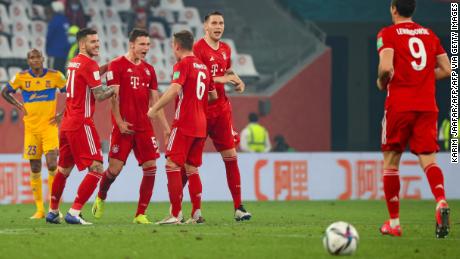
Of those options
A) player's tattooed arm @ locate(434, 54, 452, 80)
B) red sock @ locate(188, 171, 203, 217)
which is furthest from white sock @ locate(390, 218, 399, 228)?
red sock @ locate(188, 171, 203, 217)

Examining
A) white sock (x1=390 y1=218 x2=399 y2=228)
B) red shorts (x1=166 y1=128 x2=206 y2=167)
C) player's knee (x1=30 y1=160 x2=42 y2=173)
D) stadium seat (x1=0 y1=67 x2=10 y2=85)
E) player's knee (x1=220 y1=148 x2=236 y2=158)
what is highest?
stadium seat (x1=0 y1=67 x2=10 y2=85)

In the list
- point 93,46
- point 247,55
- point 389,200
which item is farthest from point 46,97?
point 247,55

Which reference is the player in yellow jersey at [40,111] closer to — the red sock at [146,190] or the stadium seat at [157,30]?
the red sock at [146,190]

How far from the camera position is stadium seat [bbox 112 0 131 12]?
27234 mm

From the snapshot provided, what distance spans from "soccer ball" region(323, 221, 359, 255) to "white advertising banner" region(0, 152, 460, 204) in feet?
36.0

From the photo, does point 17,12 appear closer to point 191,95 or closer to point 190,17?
point 190,17

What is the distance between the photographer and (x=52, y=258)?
355 inches

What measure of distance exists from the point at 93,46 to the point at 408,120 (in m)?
3.61

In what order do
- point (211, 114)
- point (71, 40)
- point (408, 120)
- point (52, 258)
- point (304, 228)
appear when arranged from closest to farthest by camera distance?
point (52, 258)
point (408, 120)
point (304, 228)
point (211, 114)
point (71, 40)

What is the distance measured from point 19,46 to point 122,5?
10.4 feet

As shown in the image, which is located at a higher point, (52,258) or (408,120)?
(408,120)

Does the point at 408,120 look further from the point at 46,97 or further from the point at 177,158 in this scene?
the point at 46,97

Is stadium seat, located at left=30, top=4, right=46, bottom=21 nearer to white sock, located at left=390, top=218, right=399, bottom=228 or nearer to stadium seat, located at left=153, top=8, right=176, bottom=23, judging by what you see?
stadium seat, located at left=153, top=8, right=176, bottom=23

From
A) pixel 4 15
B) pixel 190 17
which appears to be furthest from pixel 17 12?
pixel 190 17
